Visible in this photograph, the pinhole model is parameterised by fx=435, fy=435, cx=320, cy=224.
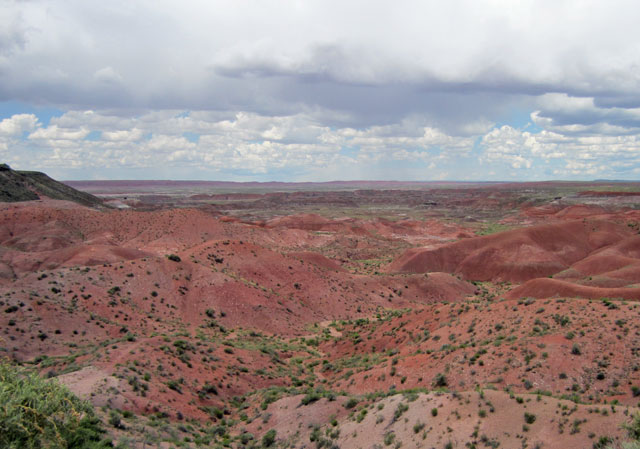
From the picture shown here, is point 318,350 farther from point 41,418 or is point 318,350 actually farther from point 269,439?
point 41,418

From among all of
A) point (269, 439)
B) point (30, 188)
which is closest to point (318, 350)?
point (269, 439)

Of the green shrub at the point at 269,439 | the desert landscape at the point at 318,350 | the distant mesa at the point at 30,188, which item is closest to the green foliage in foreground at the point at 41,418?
the desert landscape at the point at 318,350

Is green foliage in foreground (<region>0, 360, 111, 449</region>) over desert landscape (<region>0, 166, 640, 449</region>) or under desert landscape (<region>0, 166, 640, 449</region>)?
over

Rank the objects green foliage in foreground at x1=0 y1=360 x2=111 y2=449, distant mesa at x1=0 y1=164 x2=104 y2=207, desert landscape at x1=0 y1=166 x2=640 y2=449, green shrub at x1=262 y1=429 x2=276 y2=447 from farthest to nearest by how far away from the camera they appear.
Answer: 1. distant mesa at x1=0 y1=164 x2=104 y2=207
2. green shrub at x1=262 y1=429 x2=276 y2=447
3. desert landscape at x1=0 y1=166 x2=640 y2=449
4. green foliage in foreground at x1=0 y1=360 x2=111 y2=449

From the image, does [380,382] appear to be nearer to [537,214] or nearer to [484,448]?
[484,448]

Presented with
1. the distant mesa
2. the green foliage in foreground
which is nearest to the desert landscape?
the green foliage in foreground

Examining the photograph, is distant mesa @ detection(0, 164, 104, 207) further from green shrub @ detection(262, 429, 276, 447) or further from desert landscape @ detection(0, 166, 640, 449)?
green shrub @ detection(262, 429, 276, 447)
